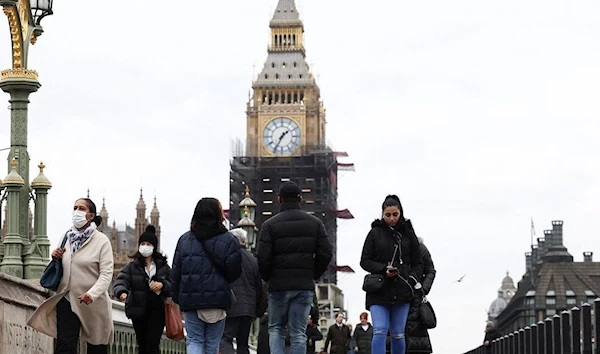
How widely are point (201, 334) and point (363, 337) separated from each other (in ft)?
40.3

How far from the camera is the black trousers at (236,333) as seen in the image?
17344mm

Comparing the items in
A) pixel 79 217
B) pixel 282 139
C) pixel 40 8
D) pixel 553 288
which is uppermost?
pixel 282 139

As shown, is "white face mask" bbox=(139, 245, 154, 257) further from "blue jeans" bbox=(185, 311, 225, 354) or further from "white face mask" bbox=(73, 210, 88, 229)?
"white face mask" bbox=(73, 210, 88, 229)

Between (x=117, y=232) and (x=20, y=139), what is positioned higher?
(x=117, y=232)

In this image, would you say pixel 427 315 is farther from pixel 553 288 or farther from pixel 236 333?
pixel 553 288

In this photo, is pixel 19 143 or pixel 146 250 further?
pixel 19 143

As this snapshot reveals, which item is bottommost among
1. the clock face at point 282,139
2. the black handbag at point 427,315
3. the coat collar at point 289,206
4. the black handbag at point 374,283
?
the black handbag at point 427,315

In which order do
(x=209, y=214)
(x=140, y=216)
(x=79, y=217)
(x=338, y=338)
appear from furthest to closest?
(x=140, y=216), (x=338, y=338), (x=209, y=214), (x=79, y=217)

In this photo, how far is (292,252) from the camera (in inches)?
621

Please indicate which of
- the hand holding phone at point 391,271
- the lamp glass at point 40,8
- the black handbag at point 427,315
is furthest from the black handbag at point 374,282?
the lamp glass at point 40,8

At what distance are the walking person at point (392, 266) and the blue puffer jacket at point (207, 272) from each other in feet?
6.75

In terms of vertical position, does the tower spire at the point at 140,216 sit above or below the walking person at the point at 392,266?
above

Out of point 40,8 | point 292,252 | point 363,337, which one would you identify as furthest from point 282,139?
point 292,252

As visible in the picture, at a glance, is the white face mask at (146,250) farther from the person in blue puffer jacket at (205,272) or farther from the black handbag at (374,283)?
the black handbag at (374,283)
